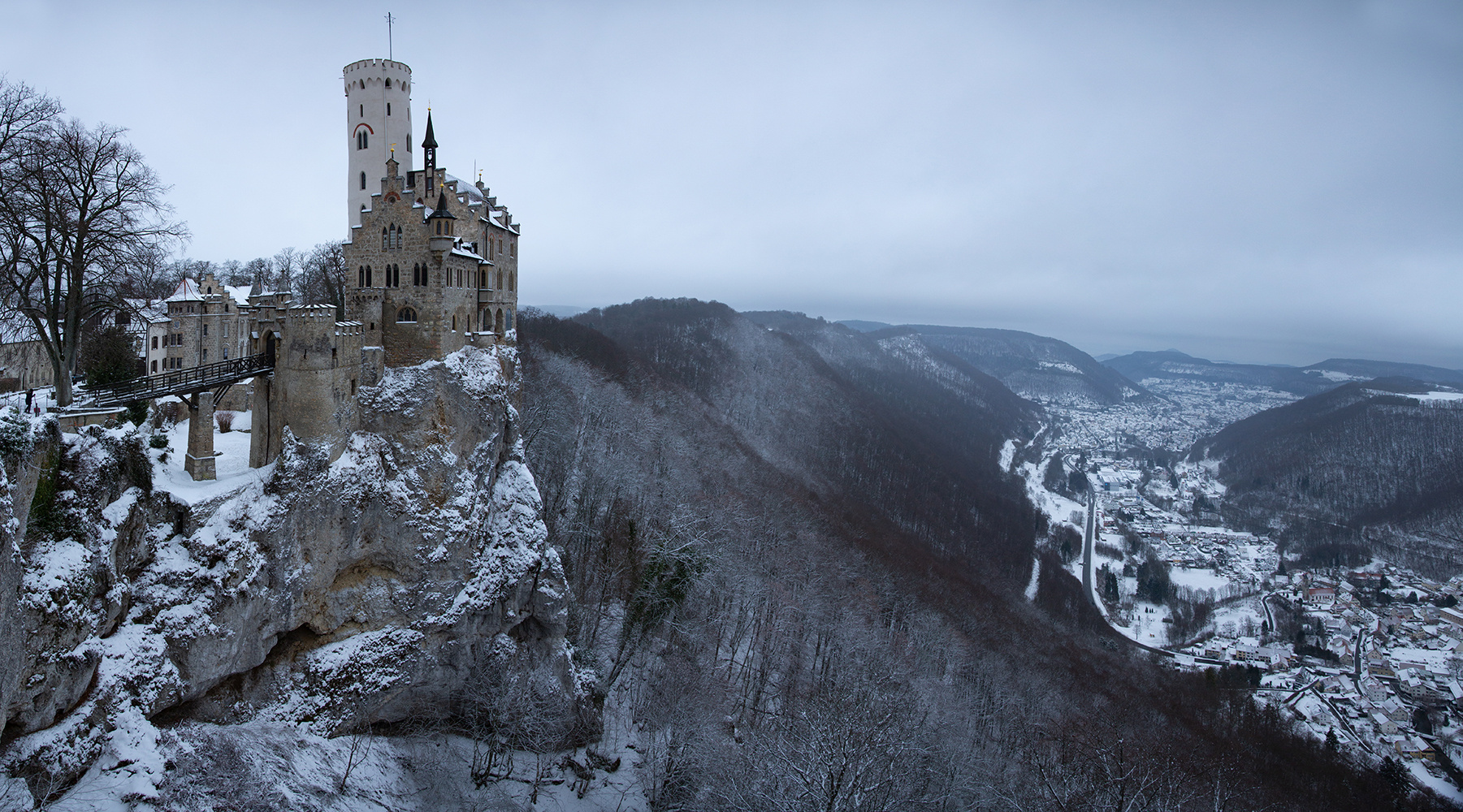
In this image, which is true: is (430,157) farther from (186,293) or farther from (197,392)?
(186,293)

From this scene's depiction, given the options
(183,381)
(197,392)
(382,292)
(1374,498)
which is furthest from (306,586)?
(1374,498)

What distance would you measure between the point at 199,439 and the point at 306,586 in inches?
293

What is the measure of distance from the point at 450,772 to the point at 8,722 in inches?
646

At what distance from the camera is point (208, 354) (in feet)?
155

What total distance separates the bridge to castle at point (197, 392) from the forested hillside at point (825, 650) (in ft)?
75.8

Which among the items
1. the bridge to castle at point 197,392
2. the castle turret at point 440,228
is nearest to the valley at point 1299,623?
the castle turret at point 440,228

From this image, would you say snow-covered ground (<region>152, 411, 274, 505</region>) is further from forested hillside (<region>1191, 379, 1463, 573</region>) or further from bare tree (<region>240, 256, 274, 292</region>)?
forested hillside (<region>1191, 379, 1463, 573</region>)

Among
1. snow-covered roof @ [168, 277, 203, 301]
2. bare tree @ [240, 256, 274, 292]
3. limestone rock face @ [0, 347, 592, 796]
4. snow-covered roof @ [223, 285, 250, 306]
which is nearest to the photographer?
limestone rock face @ [0, 347, 592, 796]

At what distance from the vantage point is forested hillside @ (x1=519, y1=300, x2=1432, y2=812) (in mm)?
35594

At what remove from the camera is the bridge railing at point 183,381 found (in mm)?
25984

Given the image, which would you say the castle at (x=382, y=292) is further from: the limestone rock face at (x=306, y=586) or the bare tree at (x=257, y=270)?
the bare tree at (x=257, y=270)

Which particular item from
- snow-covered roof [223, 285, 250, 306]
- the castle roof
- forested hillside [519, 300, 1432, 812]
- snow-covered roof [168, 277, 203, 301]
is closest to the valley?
forested hillside [519, 300, 1432, 812]

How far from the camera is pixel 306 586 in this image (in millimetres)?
29609

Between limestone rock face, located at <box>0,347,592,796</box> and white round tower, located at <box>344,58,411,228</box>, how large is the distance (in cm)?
1119
